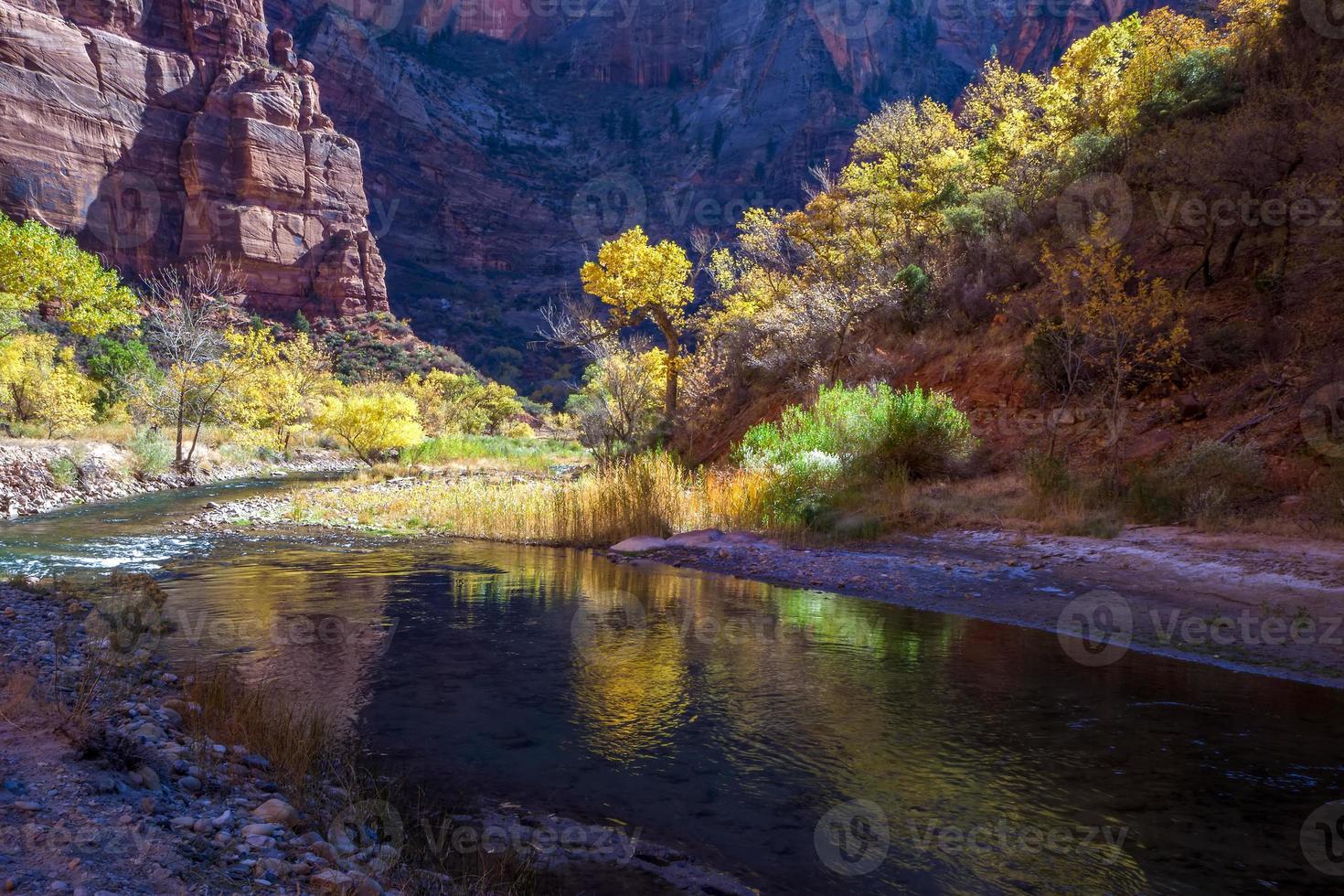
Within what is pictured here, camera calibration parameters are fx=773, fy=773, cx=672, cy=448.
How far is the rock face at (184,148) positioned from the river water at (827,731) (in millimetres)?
71582

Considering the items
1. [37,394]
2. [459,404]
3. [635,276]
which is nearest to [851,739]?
[635,276]

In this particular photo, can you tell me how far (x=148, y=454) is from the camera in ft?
77.1

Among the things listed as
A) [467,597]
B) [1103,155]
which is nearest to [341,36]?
[1103,155]

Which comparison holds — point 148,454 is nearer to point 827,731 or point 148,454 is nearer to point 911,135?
point 827,731

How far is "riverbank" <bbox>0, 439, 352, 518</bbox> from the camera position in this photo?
682 inches

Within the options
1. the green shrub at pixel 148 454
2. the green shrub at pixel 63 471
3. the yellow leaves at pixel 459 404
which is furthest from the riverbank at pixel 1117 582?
the yellow leaves at pixel 459 404

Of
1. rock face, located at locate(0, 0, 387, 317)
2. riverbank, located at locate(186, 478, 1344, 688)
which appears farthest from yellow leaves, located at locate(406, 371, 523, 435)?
riverbank, located at locate(186, 478, 1344, 688)

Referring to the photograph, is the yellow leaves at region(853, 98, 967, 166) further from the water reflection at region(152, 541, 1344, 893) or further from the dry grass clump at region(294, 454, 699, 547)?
the water reflection at region(152, 541, 1344, 893)

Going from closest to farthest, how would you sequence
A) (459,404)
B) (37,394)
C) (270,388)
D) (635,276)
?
1. (635,276)
2. (37,394)
3. (270,388)
4. (459,404)

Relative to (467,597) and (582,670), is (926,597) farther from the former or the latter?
(467,597)

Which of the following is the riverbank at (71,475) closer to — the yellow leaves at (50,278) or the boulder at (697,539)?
the yellow leaves at (50,278)

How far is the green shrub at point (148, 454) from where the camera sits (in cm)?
2305

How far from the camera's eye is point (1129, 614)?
307 inches

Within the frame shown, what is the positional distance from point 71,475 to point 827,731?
21741mm
